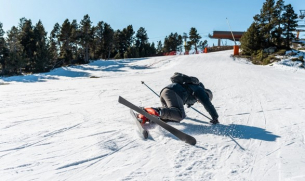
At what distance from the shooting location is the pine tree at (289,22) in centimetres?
3291

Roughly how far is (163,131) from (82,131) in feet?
4.45

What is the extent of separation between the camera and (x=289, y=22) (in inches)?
1309

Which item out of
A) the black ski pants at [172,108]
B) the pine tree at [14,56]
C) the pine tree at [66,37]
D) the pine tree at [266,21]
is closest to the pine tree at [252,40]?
the pine tree at [266,21]

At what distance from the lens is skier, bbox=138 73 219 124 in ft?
13.1

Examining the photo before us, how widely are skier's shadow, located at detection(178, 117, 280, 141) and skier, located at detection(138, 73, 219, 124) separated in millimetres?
247

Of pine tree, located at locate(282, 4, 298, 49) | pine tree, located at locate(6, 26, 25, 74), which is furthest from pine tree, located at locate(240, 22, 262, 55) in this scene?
pine tree, located at locate(6, 26, 25, 74)

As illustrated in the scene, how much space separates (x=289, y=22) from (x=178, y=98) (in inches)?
1436

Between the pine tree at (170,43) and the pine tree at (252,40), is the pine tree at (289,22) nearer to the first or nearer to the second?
the pine tree at (252,40)

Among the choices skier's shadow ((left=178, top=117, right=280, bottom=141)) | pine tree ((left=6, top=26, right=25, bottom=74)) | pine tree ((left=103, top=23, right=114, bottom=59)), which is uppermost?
pine tree ((left=103, top=23, right=114, bottom=59))

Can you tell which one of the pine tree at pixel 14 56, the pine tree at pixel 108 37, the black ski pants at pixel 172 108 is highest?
the pine tree at pixel 108 37

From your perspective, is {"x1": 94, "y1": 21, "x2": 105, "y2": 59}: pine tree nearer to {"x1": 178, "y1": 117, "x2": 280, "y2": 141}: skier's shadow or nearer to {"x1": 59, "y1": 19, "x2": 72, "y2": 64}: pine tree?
{"x1": 59, "y1": 19, "x2": 72, "y2": 64}: pine tree

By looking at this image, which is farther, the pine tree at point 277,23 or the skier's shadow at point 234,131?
the pine tree at point 277,23

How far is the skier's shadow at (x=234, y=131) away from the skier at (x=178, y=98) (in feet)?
0.81

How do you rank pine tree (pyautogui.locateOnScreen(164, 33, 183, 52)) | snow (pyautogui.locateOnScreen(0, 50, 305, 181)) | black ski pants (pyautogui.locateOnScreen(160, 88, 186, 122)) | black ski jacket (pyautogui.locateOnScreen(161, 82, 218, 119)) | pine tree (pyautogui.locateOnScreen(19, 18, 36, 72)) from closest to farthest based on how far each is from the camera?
1. snow (pyautogui.locateOnScreen(0, 50, 305, 181))
2. black ski pants (pyautogui.locateOnScreen(160, 88, 186, 122))
3. black ski jacket (pyautogui.locateOnScreen(161, 82, 218, 119))
4. pine tree (pyautogui.locateOnScreen(19, 18, 36, 72))
5. pine tree (pyautogui.locateOnScreen(164, 33, 183, 52))
